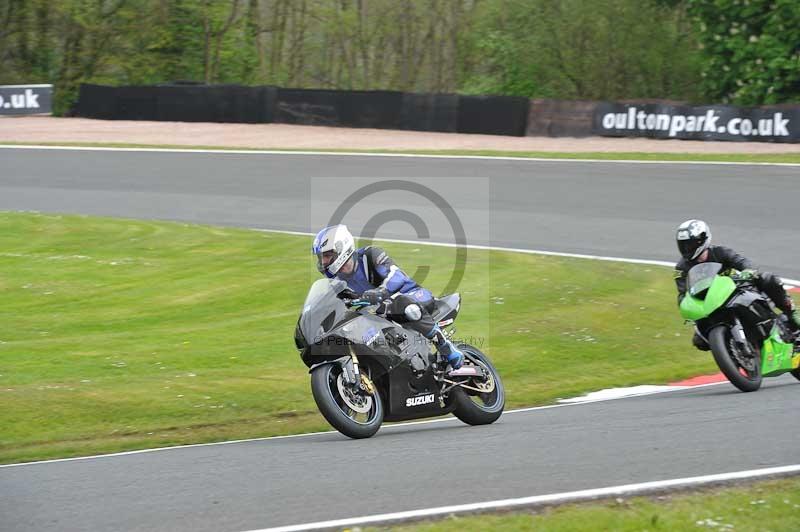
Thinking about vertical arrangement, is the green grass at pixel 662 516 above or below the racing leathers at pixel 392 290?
below

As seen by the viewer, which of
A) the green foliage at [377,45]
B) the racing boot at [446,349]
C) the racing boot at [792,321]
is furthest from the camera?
the green foliage at [377,45]

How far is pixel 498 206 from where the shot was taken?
70.4 ft

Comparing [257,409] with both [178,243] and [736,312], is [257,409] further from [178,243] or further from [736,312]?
[178,243]

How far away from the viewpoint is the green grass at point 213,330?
31.0 feet

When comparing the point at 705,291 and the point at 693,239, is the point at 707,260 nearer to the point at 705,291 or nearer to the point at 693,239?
the point at 693,239

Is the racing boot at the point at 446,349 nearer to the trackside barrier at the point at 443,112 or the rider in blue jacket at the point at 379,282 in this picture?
the rider in blue jacket at the point at 379,282

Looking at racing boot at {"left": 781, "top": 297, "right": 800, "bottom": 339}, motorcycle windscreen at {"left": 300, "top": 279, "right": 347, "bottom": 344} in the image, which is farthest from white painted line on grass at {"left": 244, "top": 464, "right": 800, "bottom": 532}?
racing boot at {"left": 781, "top": 297, "right": 800, "bottom": 339}

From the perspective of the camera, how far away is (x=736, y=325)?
9.56m

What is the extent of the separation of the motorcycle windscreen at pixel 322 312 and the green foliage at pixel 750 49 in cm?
2804

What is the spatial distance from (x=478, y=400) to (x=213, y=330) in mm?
5170

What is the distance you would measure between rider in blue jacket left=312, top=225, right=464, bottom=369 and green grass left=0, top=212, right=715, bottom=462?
1.50 meters

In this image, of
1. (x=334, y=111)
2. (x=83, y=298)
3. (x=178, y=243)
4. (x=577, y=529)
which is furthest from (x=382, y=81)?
(x=577, y=529)

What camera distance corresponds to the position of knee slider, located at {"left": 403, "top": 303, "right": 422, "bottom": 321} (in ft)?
26.3

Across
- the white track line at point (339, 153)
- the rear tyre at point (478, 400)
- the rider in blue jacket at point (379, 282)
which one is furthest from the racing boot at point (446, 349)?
the white track line at point (339, 153)
